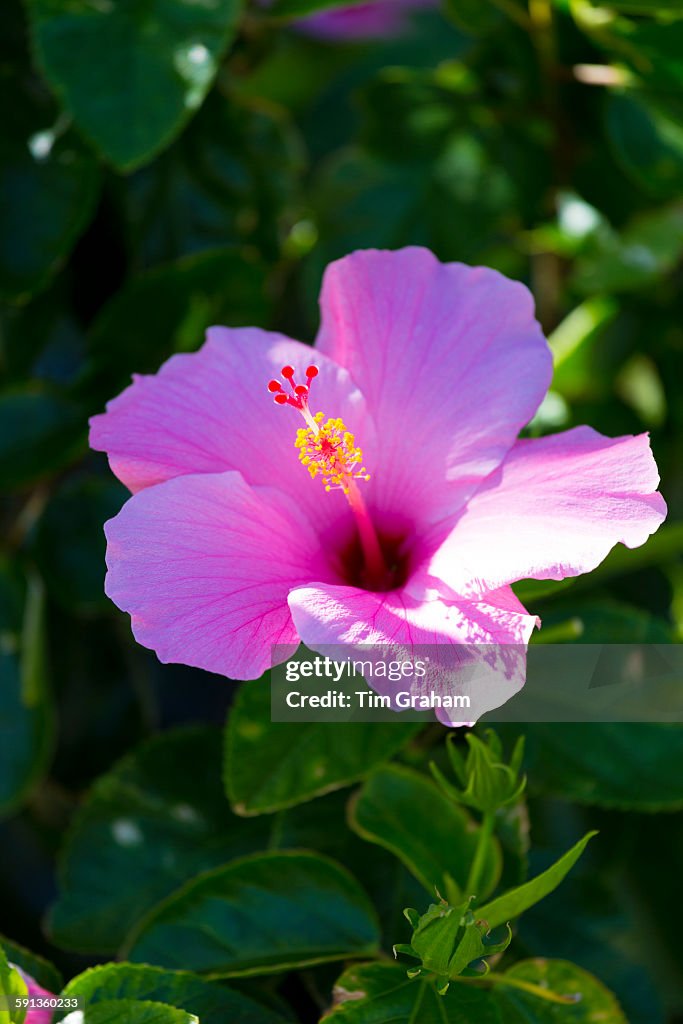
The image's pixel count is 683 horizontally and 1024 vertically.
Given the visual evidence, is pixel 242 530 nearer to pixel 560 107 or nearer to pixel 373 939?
pixel 373 939

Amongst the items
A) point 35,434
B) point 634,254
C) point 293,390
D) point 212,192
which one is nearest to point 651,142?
point 634,254

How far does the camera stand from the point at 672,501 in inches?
53.7

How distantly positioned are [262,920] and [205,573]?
1.01 feet

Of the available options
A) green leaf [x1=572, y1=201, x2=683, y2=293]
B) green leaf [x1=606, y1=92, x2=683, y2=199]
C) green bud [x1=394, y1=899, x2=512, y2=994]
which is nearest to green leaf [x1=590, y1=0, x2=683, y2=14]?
green leaf [x1=606, y1=92, x2=683, y2=199]

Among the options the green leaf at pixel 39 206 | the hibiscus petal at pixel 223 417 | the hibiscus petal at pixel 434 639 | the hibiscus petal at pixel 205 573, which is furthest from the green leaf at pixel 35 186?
the hibiscus petal at pixel 434 639

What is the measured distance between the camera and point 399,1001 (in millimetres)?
748

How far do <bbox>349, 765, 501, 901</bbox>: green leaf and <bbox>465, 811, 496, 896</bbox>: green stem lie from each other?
0.07 feet

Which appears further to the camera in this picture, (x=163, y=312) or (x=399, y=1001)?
(x=163, y=312)

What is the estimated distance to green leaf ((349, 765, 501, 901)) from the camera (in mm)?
829

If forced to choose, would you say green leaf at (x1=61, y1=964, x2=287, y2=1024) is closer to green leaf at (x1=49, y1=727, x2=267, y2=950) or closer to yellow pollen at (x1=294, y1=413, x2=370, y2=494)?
green leaf at (x1=49, y1=727, x2=267, y2=950)

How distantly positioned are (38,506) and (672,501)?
75cm

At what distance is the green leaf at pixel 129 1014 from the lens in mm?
689

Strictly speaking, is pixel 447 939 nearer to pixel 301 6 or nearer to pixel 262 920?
pixel 262 920

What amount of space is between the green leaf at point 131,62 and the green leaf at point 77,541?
0.35 m
